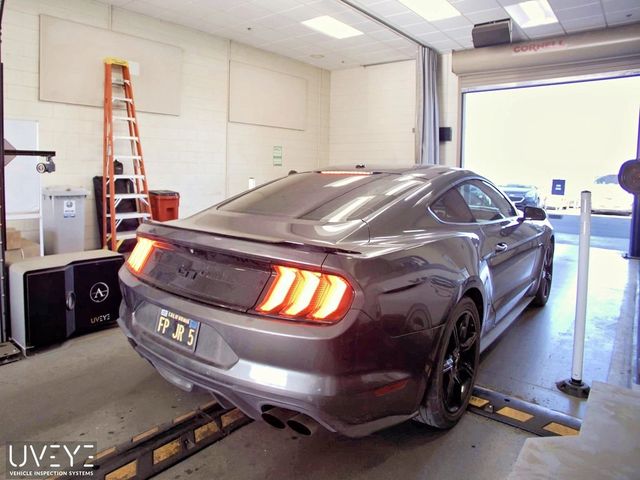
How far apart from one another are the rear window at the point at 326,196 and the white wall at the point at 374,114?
21.7 ft

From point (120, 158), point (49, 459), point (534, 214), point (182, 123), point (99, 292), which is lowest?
point (49, 459)

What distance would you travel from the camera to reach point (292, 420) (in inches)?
63.0

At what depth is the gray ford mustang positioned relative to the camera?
1.53 metres

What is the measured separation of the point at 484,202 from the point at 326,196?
1196mm

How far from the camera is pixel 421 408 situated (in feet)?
6.44

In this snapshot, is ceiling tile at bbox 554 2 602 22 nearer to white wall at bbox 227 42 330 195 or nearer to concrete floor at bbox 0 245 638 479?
concrete floor at bbox 0 245 638 479

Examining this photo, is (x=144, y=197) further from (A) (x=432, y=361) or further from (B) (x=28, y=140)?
(A) (x=432, y=361)

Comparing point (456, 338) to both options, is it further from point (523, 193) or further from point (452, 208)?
point (523, 193)

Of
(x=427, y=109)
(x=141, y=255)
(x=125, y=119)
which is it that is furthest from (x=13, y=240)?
(x=427, y=109)

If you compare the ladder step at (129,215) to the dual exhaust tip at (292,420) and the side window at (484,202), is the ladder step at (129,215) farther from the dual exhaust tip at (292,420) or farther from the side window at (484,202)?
the dual exhaust tip at (292,420)

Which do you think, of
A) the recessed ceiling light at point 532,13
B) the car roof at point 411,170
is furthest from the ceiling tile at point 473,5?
the car roof at point 411,170

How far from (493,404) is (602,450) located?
969 millimetres

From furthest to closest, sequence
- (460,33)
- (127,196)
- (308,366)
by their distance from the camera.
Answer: (460,33) → (127,196) → (308,366)

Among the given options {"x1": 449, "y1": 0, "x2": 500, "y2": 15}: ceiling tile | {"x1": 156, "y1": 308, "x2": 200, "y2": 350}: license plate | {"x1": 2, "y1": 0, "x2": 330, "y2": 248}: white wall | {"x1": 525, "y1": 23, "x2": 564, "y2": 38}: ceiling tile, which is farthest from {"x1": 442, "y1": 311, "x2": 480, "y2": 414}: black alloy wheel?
{"x1": 525, "y1": 23, "x2": 564, "y2": 38}: ceiling tile
